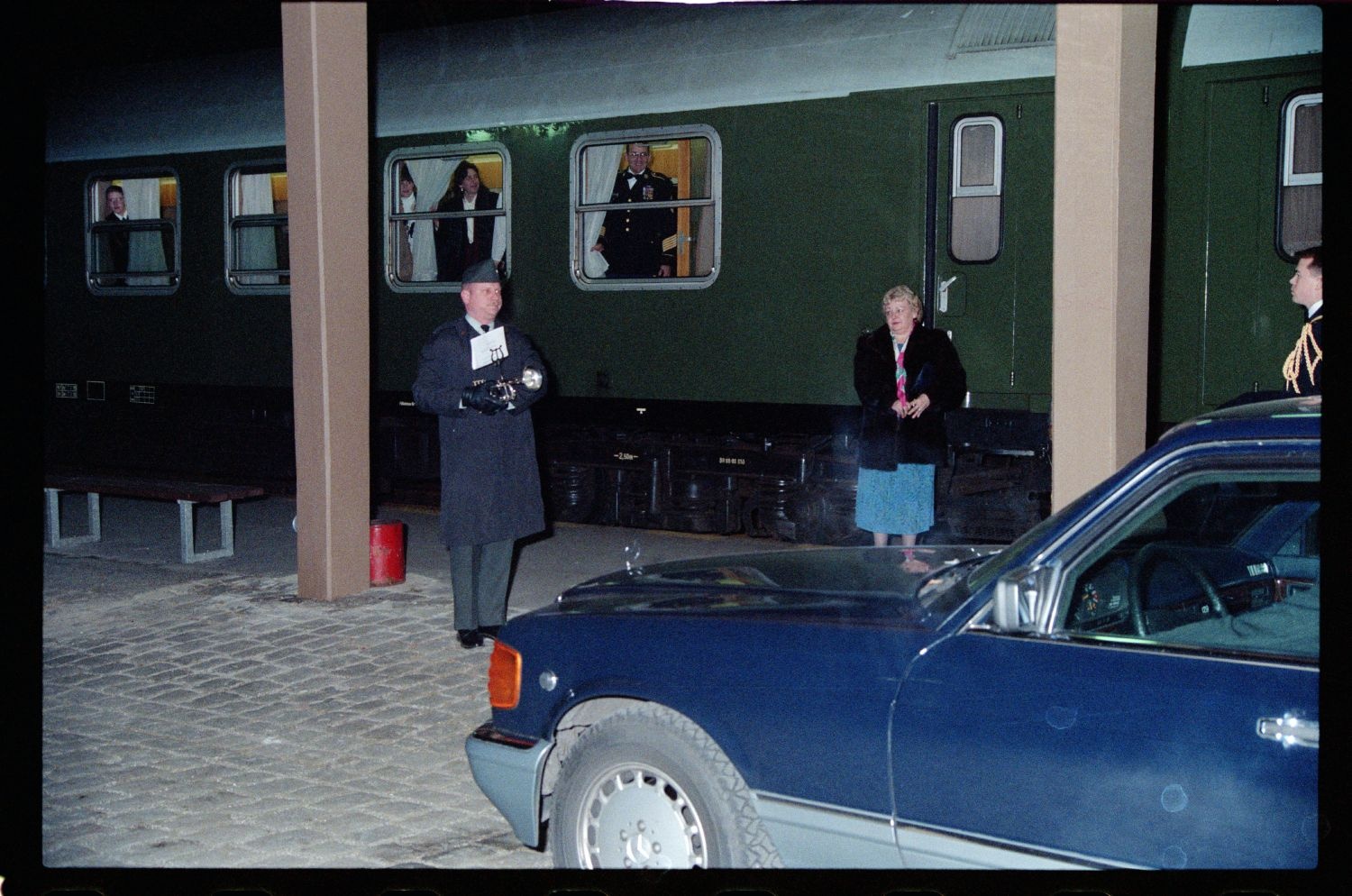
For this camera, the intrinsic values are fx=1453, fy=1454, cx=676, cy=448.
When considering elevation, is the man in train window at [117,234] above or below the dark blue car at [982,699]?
above

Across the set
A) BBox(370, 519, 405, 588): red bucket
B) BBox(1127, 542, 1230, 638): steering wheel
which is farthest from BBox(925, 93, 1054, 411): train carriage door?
BBox(1127, 542, 1230, 638): steering wheel

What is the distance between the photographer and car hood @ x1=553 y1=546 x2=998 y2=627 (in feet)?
12.5

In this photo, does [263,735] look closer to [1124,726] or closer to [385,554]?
[385,554]

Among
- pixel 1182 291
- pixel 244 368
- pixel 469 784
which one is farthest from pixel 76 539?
pixel 1182 291

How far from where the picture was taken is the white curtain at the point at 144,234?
1320 cm

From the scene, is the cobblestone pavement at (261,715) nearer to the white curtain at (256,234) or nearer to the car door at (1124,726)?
the car door at (1124,726)

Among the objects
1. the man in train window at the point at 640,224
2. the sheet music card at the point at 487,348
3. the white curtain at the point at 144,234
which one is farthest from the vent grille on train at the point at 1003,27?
the white curtain at the point at 144,234

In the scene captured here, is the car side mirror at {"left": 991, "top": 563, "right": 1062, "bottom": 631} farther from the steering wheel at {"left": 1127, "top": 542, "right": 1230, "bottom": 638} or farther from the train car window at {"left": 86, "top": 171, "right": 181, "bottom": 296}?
the train car window at {"left": 86, "top": 171, "right": 181, "bottom": 296}

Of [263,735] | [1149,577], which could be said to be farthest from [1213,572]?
[263,735]

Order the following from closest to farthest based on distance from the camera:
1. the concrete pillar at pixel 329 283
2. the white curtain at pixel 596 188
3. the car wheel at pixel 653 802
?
the car wheel at pixel 653 802
the concrete pillar at pixel 329 283
the white curtain at pixel 596 188

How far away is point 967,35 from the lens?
29.7ft

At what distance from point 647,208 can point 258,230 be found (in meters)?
4.06

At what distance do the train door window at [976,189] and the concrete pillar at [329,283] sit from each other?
3648mm
